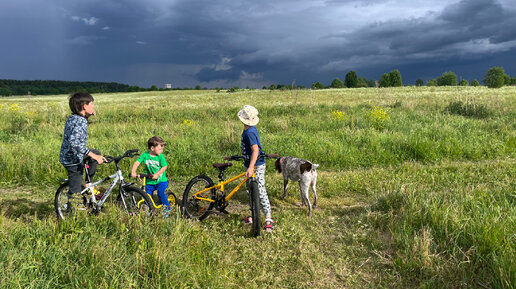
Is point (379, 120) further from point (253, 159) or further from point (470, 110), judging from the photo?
point (253, 159)

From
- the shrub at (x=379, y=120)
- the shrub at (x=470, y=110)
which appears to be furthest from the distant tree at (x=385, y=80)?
the shrub at (x=379, y=120)

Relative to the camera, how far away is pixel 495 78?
74.2m

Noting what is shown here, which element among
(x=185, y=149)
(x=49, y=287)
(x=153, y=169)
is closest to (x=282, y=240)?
(x=153, y=169)

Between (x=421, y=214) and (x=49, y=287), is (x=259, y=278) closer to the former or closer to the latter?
(x=49, y=287)

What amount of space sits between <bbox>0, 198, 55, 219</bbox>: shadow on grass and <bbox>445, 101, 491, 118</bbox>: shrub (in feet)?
56.7

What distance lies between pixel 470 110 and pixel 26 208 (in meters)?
18.8

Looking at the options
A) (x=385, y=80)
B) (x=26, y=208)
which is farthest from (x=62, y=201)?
(x=385, y=80)

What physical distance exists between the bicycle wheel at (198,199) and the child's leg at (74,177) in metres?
1.80

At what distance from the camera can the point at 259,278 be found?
13.1ft

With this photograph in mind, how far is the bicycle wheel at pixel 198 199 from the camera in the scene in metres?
5.83

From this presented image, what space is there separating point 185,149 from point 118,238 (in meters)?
5.95

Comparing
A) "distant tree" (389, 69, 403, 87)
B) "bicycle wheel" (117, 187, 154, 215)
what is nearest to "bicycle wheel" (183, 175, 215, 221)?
"bicycle wheel" (117, 187, 154, 215)

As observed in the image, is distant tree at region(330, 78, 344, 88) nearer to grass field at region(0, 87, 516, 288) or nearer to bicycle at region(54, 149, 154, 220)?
grass field at region(0, 87, 516, 288)

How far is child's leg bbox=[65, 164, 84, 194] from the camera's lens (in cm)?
527
